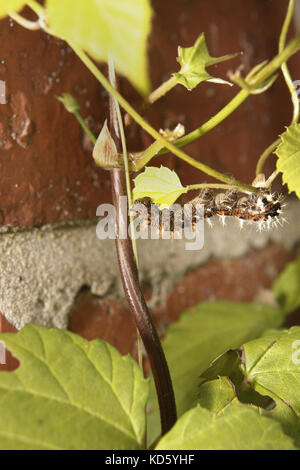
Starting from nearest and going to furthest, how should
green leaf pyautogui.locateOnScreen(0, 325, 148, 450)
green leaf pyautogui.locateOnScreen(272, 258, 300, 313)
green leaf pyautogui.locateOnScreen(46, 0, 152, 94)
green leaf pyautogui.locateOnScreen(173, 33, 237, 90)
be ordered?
green leaf pyautogui.locateOnScreen(46, 0, 152, 94) → green leaf pyautogui.locateOnScreen(0, 325, 148, 450) → green leaf pyautogui.locateOnScreen(173, 33, 237, 90) → green leaf pyautogui.locateOnScreen(272, 258, 300, 313)

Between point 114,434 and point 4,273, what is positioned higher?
point 4,273

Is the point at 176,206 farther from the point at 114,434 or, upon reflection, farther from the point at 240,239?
the point at 240,239

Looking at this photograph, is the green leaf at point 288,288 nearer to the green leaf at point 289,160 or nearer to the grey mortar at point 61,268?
the grey mortar at point 61,268

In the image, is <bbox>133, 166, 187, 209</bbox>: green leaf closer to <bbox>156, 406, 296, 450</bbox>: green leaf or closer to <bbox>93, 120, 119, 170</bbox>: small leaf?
<bbox>93, 120, 119, 170</bbox>: small leaf

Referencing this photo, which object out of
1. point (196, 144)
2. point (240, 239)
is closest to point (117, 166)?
point (196, 144)

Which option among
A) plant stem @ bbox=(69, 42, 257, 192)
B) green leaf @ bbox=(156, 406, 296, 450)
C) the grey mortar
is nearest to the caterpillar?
plant stem @ bbox=(69, 42, 257, 192)

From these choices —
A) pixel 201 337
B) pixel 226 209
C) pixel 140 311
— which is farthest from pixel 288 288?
pixel 140 311
